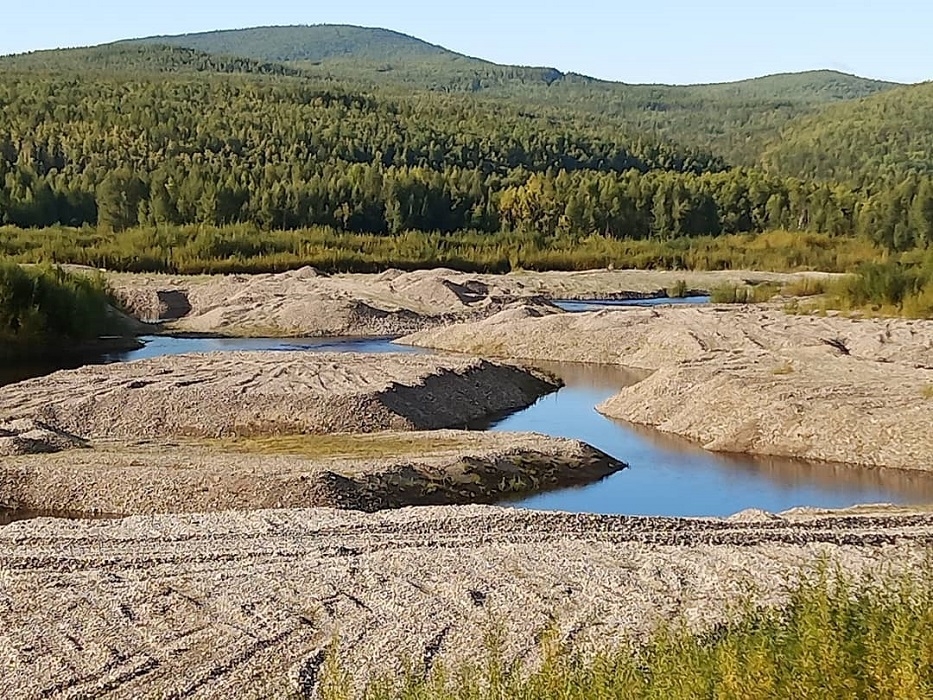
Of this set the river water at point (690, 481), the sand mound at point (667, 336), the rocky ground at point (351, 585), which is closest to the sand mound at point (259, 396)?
the river water at point (690, 481)

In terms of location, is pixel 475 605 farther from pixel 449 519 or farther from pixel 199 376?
pixel 199 376

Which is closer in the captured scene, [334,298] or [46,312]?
[46,312]

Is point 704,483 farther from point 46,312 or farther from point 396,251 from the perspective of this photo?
point 396,251

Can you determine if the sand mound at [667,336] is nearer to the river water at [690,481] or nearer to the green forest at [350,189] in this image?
the river water at [690,481]

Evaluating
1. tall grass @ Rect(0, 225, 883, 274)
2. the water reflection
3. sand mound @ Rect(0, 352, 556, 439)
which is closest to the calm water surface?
the water reflection

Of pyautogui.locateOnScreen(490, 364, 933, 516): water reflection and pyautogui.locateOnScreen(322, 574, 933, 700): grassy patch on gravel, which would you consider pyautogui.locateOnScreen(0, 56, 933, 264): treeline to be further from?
pyautogui.locateOnScreen(322, 574, 933, 700): grassy patch on gravel

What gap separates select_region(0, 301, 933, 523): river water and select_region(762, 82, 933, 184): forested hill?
308 ft

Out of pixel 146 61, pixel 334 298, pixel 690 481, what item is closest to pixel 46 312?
pixel 334 298

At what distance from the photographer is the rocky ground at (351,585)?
949 cm

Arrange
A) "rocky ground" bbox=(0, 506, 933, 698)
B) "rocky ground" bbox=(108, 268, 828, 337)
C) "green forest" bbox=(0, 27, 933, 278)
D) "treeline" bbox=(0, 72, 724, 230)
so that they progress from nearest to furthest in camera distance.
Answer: "rocky ground" bbox=(0, 506, 933, 698), "rocky ground" bbox=(108, 268, 828, 337), "green forest" bbox=(0, 27, 933, 278), "treeline" bbox=(0, 72, 724, 230)

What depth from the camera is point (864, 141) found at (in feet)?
454

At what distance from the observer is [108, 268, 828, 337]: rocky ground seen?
38.5 metres

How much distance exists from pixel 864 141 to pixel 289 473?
13051 centimetres

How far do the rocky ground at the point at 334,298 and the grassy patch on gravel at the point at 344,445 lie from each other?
56.6 ft
